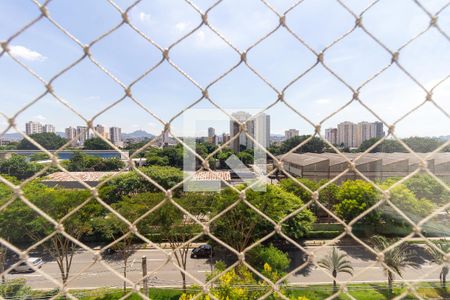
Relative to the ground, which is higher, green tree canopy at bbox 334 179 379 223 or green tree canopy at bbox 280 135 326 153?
green tree canopy at bbox 280 135 326 153

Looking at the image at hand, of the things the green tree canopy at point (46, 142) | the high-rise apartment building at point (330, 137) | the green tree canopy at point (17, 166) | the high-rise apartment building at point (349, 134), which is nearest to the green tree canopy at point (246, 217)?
the high-rise apartment building at point (330, 137)

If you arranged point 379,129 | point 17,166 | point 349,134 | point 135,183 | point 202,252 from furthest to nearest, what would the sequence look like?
point 17,166, point 349,134, point 135,183, point 202,252, point 379,129

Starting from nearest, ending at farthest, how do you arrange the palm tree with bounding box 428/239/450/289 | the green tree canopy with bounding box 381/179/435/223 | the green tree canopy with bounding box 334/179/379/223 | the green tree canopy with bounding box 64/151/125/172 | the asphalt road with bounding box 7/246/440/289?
1. the palm tree with bounding box 428/239/450/289
2. the green tree canopy with bounding box 381/179/435/223
3. the asphalt road with bounding box 7/246/440/289
4. the green tree canopy with bounding box 334/179/379/223
5. the green tree canopy with bounding box 64/151/125/172

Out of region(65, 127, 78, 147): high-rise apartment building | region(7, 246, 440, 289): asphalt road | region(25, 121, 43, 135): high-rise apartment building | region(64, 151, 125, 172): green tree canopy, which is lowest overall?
region(7, 246, 440, 289): asphalt road

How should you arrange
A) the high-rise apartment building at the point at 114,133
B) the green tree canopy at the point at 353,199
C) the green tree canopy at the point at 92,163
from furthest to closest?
the green tree canopy at the point at 92,163
the green tree canopy at the point at 353,199
the high-rise apartment building at the point at 114,133

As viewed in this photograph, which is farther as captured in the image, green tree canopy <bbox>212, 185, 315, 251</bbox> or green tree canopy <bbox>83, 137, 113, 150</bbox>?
green tree canopy <bbox>212, 185, 315, 251</bbox>

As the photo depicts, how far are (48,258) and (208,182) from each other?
3.47 meters

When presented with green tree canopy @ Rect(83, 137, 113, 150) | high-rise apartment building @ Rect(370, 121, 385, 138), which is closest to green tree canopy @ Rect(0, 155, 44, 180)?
green tree canopy @ Rect(83, 137, 113, 150)

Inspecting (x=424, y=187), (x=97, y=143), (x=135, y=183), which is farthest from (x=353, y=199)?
(x=135, y=183)

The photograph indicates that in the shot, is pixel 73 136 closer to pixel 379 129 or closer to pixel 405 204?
pixel 379 129

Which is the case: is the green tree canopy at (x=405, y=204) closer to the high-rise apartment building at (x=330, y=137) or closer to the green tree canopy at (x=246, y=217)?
the green tree canopy at (x=246, y=217)

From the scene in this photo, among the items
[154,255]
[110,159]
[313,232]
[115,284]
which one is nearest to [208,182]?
[154,255]

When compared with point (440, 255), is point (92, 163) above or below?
above

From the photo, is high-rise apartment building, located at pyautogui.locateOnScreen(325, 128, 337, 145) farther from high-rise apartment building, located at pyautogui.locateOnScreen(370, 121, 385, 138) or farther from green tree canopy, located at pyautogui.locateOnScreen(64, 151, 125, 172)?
green tree canopy, located at pyautogui.locateOnScreen(64, 151, 125, 172)
